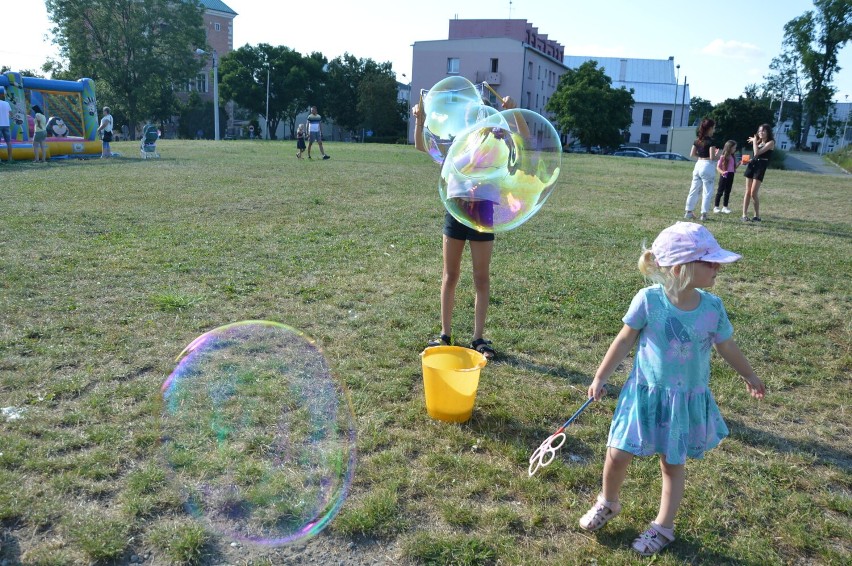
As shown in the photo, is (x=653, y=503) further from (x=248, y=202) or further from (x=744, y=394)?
(x=248, y=202)

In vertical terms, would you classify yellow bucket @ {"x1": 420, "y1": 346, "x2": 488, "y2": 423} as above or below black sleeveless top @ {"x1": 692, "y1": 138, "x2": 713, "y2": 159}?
below

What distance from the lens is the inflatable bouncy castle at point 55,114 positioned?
1912 cm

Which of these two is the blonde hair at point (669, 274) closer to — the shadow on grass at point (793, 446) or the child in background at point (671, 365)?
the child in background at point (671, 365)

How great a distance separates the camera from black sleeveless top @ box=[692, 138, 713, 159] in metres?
11.4

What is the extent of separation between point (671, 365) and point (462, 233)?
2.05 metres

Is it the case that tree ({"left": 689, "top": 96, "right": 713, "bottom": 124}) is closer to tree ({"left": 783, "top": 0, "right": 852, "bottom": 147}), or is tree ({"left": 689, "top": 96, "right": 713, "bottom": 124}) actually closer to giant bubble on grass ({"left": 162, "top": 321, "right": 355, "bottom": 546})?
tree ({"left": 783, "top": 0, "right": 852, "bottom": 147})

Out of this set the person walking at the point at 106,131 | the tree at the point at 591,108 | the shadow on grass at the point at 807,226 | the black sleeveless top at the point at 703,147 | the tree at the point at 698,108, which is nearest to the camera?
the shadow on grass at the point at 807,226

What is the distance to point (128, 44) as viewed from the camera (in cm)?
5262

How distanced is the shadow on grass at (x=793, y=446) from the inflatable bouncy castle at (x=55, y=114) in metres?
20.6

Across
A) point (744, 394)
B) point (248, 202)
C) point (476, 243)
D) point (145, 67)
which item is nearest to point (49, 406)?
point (476, 243)

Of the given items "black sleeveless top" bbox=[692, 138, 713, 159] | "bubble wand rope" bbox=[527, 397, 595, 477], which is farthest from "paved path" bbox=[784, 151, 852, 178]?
"bubble wand rope" bbox=[527, 397, 595, 477]

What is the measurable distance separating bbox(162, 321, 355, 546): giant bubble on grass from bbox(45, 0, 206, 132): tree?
5575cm

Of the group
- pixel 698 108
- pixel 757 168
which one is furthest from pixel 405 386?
pixel 698 108

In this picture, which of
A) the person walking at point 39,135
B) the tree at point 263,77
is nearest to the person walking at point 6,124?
the person walking at point 39,135
